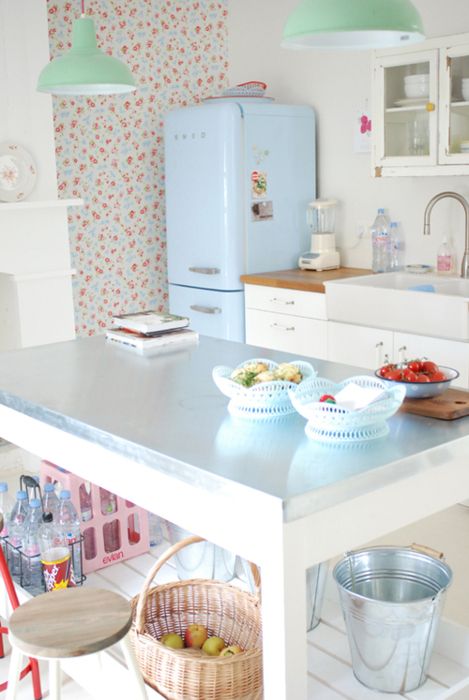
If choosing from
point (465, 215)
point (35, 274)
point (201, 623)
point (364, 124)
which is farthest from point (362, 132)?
point (201, 623)

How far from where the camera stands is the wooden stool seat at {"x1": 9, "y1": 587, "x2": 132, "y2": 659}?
1.59 metres

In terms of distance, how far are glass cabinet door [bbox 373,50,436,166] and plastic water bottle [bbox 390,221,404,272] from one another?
51 cm

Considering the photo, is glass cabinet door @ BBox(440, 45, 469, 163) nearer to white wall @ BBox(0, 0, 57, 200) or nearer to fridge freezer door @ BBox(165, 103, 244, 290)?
fridge freezer door @ BBox(165, 103, 244, 290)

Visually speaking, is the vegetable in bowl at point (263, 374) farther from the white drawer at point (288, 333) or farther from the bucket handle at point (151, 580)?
the white drawer at point (288, 333)

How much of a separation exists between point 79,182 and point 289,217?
3.95 ft

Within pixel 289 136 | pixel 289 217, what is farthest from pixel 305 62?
pixel 289 217

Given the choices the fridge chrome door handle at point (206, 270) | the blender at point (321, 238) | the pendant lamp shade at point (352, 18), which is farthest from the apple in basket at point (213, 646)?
the blender at point (321, 238)

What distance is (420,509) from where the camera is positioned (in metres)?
1.76

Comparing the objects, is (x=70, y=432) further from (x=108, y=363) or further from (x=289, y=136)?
(x=289, y=136)

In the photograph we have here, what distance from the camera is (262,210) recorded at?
482cm

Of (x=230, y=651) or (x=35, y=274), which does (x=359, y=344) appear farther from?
(x=230, y=651)

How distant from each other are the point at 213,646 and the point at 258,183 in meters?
3.11

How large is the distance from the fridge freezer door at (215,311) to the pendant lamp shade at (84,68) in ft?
6.97

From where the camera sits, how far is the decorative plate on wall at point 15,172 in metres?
4.02
